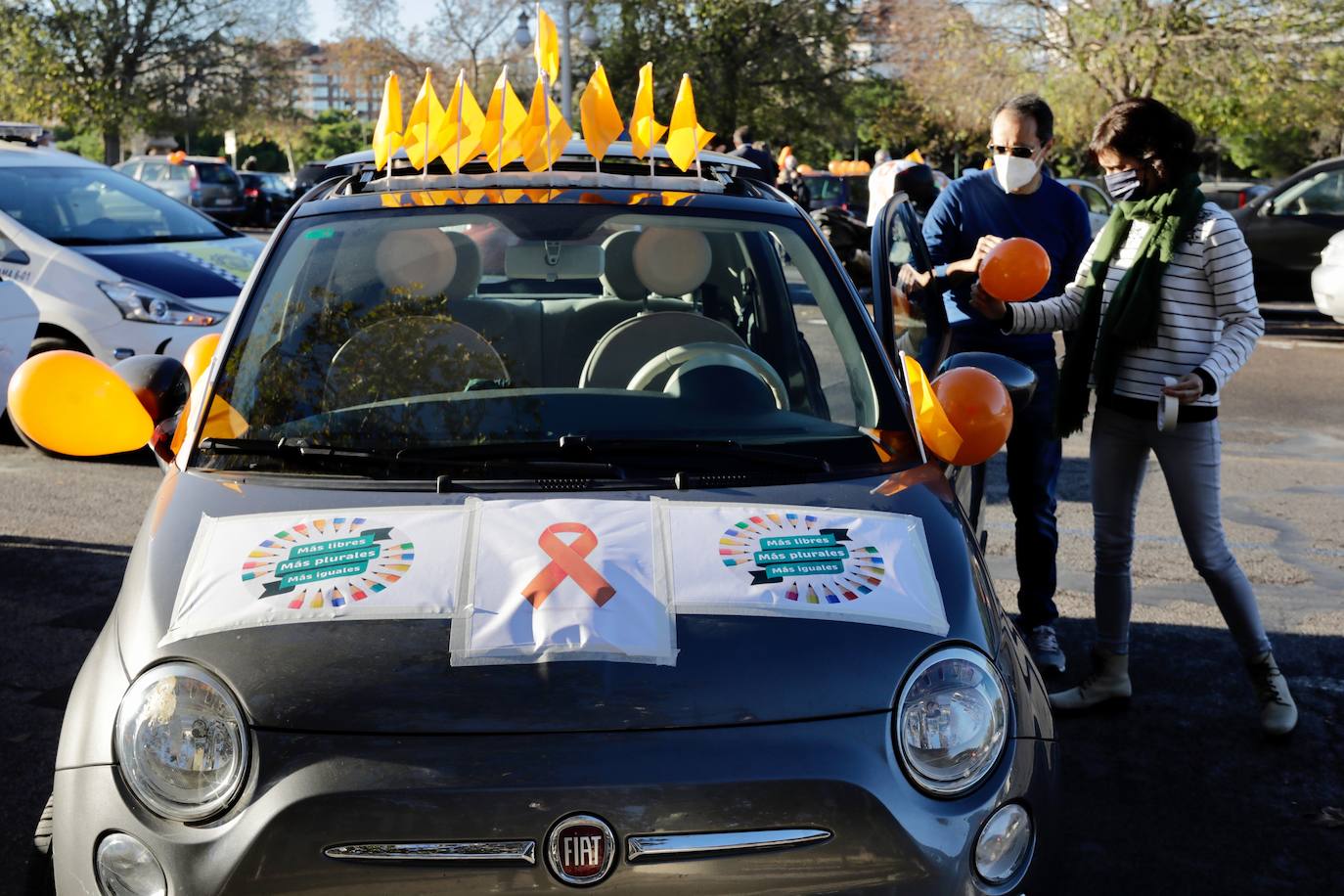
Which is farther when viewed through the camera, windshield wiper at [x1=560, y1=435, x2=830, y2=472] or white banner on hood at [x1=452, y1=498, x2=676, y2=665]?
windshield wiper at [x1=560, y1=435, x2=830, y2=472]

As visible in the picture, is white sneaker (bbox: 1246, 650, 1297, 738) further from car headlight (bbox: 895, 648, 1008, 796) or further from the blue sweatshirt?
car headlight (bbox: 895, 648, 1008, 796)

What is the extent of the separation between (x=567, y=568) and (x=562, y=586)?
0.18 ft

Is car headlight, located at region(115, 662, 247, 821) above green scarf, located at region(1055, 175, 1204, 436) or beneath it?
beneath

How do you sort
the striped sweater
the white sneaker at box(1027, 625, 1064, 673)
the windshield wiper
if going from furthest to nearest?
1. the white sneaker at box(1027, 625, 1064, 673)
2. the striped sweater
3. the windshield wiper

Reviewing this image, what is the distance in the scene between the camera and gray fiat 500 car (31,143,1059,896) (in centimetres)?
219

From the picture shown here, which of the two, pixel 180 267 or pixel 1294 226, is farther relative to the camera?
pixel 1294 226

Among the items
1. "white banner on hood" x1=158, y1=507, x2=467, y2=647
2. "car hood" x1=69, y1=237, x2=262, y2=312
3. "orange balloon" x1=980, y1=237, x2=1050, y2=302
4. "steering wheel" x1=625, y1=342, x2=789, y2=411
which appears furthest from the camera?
"car hood" x1=69, y1=237, x2=262, y2=312

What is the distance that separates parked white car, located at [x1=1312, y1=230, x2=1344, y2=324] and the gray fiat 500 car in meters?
3.71

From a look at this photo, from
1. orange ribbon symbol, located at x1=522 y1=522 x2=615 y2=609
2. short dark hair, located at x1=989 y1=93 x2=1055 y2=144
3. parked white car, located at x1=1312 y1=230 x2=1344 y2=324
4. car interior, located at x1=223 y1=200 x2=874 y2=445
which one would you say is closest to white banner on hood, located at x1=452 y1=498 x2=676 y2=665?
orange ribbon symbol, located at x1=522 y1=522 x2=615 y2=609

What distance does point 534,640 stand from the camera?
7.74 feet

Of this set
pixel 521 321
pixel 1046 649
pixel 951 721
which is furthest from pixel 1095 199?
pixel 951 721

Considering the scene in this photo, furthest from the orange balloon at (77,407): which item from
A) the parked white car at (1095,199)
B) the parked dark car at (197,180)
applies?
the parked dark car at (197,180)

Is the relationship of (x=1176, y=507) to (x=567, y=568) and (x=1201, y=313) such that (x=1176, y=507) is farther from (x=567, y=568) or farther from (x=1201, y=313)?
(x=567, y=568)

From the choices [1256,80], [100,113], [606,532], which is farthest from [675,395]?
[100,113]
